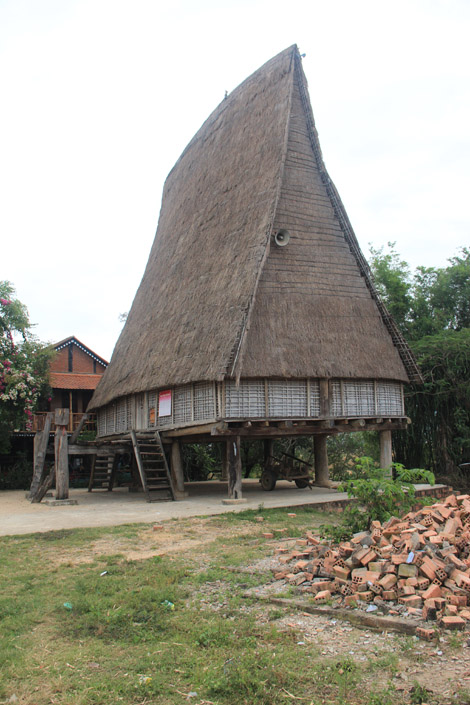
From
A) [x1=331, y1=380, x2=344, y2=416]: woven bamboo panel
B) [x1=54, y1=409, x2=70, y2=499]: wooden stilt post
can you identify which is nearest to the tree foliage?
[x1=331, y1=380, x2=344, y2=416]: woven bamboo panel

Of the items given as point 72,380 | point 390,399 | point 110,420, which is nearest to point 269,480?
point 390,399

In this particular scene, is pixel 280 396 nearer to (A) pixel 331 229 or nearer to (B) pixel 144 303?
(A) pixel 331 229

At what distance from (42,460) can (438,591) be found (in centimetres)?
1269

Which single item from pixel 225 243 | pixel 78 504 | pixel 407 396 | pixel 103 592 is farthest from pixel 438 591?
pixel 407 396

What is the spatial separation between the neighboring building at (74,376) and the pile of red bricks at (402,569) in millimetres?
20157

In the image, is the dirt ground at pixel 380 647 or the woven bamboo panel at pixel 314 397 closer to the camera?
the dirt ground at pixel 380 647

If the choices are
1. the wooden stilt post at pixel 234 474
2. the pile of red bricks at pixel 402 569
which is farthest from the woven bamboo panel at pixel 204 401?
the pile of red bricks at pixel 402 569

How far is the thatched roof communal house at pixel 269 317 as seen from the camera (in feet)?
43.3

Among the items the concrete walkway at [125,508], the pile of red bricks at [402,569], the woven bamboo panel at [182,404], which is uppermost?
the woven bamboo panel at [182,404]

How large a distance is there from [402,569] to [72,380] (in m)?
23.0

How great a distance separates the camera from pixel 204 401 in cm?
1349

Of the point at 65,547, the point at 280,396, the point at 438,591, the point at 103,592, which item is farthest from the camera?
the point at 280,396

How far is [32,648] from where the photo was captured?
4145 millimetres

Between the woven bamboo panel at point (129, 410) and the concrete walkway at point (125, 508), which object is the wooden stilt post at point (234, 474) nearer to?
the concrete walkway at point (125, 508)
